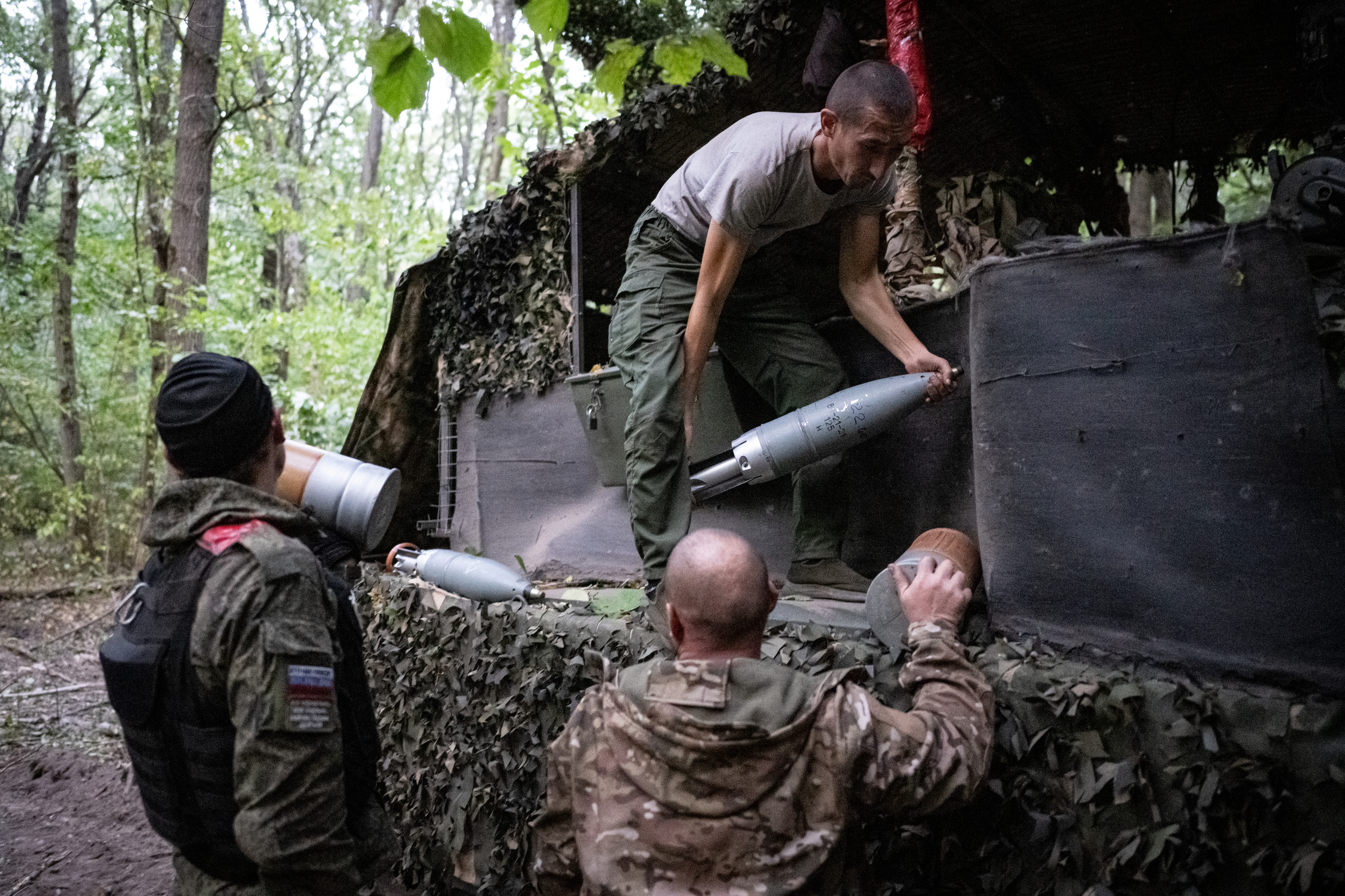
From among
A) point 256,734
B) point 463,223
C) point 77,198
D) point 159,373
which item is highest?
point 77,198

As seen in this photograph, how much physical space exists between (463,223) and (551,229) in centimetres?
81

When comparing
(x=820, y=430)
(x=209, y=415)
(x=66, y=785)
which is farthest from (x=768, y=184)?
(x=66, y=785)

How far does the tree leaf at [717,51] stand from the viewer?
287cm

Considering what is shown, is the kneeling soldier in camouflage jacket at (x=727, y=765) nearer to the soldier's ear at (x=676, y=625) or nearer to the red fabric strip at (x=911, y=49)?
the soldier's ear at (x=676, y=625)

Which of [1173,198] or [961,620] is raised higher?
[1173,198]

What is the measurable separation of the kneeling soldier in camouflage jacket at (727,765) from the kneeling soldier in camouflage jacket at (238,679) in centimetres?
51

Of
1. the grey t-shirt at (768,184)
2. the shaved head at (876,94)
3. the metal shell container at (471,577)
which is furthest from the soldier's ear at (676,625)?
the metal shell container at (471,577)

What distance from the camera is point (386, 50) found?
101 inches

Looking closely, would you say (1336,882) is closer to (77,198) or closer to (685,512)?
(685,512)

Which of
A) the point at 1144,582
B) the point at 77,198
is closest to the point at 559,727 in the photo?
the point at 1144,582

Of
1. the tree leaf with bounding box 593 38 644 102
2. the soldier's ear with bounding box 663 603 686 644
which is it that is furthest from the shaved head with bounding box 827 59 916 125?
the soldier's ear with bounding box 663 603 686 644

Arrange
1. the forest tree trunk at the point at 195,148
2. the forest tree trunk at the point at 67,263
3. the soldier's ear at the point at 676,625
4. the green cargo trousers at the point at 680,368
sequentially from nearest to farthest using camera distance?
1. the soldier's ear at the point at 676,625
2. the green cargo trousers at the point at 680,368
3. the forest tree trunk at the point at 195,148
4. the forest tree trunk at the point at 67,263

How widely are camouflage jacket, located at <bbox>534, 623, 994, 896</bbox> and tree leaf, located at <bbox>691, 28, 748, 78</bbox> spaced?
179 cm

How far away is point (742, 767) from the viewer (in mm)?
2059
